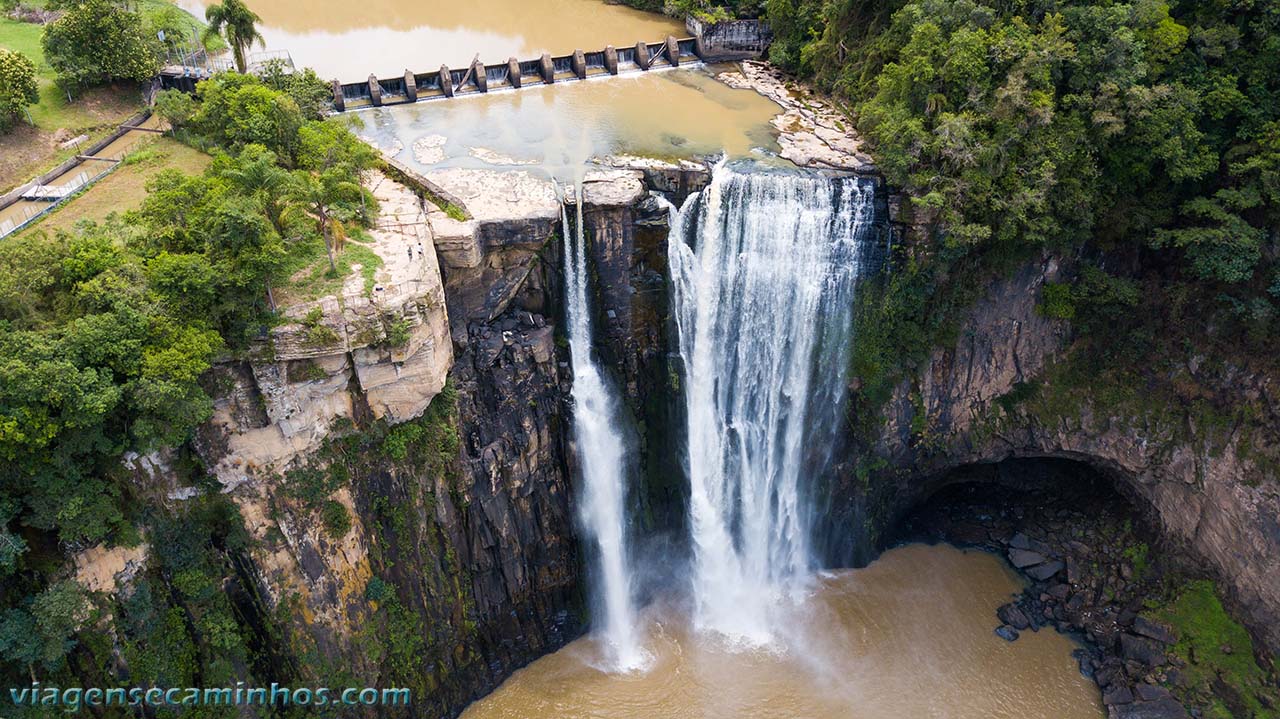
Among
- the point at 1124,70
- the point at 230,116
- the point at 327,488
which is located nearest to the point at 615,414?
the point at 327,488

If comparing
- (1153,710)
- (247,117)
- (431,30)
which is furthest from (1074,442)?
(431,30)

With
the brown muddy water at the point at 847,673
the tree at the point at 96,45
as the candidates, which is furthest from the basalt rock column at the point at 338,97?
the brown muddy water at the point at 847,673

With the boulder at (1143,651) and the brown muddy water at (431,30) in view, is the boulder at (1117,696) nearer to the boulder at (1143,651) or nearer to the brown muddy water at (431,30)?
the boulder at (1143,651)

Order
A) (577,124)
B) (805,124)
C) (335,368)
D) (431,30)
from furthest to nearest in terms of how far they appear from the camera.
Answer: (431,30) < (577,124) < (805,124) < (335,368)

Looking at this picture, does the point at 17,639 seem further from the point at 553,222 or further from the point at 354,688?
the point at 553,222

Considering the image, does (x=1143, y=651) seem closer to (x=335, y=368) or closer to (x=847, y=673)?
(x=847, y=673)

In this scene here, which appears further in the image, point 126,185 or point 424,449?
point 126,185
